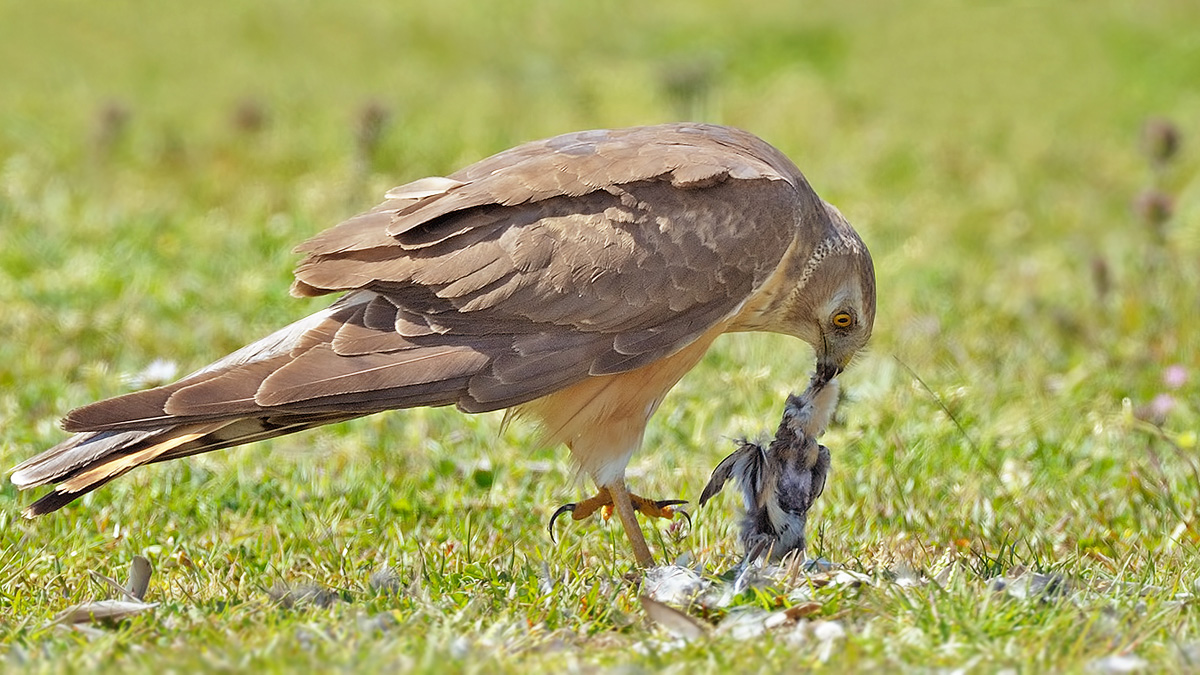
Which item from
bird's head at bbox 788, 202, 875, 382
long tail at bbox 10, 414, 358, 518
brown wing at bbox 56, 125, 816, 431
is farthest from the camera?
bird's head at bbox 788, 202, 875, 382

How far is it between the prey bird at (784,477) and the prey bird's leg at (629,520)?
232 mm

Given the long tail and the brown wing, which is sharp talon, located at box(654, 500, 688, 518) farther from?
the long tail

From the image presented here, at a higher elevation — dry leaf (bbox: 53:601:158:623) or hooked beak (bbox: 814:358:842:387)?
dry leaf (bbox: 53:601:158:623)

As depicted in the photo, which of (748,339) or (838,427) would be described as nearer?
(838,427)

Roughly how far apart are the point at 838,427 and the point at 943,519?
2.84 ft

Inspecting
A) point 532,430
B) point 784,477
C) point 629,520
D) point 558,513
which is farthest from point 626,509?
point 532,430

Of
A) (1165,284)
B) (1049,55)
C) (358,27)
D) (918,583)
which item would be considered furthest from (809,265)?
(1049,55)

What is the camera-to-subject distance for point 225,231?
27.9 ft

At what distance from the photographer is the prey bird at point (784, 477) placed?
14.6 ft

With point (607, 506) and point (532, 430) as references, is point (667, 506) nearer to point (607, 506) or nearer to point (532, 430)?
point (607, 506)

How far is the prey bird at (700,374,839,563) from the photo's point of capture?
445 cm

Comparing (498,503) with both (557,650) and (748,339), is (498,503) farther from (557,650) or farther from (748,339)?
(748,339)

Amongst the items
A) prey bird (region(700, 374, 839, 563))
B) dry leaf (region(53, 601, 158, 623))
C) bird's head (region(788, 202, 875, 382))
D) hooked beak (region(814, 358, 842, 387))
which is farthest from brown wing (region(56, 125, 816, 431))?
dry leaf (region(53, 601, 158, 623))

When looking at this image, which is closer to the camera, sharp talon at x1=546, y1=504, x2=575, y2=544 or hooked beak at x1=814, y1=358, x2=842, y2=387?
sharp talon at x1=546, y1=504, x2=575, y2=544
